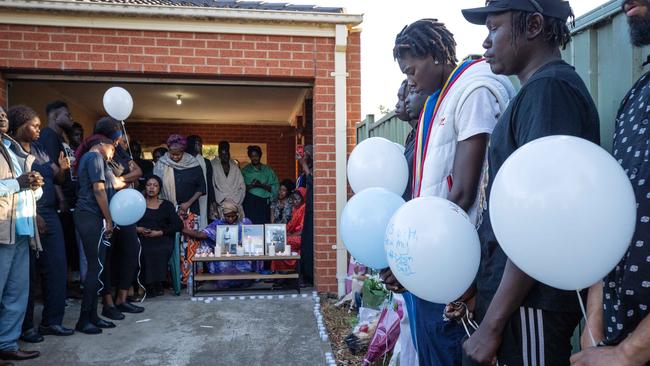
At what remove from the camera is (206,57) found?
5.34 meters

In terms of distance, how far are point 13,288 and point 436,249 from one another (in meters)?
3.50

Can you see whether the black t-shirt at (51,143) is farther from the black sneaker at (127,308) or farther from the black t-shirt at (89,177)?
the black sneaker at (127,308)

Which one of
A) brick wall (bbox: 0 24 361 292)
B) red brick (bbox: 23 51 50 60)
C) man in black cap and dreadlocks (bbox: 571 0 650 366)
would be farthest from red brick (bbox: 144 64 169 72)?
man in black cap and dreadlocks (bbox: 571 0 650 366)

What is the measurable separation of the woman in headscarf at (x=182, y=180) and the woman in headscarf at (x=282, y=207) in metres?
1.16

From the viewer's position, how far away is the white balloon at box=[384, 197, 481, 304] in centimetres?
150

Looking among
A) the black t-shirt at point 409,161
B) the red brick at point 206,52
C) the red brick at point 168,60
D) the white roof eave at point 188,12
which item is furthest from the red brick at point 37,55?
the black t-shirt at point 409,161

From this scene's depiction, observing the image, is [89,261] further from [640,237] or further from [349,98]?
[640,237]

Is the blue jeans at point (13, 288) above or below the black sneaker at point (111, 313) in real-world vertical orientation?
above

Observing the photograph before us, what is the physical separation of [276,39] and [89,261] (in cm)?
301

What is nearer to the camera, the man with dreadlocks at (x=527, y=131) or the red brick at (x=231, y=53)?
Answer: the man with dreadlocks at (x=527, y=131)

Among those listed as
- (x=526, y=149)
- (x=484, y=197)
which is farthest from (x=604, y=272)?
(x=484, y=197)

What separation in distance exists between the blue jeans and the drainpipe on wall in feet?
10.1

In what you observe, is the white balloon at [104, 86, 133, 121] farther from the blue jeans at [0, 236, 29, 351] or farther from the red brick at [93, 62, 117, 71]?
the blue jeans at [0, 236, 29, 351]

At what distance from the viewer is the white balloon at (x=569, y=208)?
1.02m
